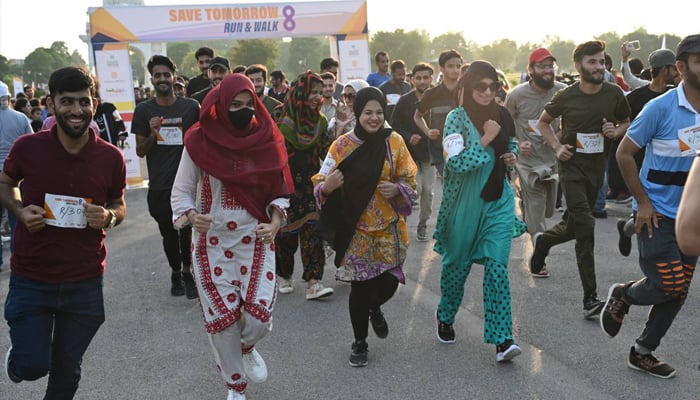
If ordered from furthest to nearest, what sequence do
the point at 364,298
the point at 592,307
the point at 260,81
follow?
the point at 260,81
the point at 592,307
the point at 364,298

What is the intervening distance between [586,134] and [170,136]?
11.9 ft

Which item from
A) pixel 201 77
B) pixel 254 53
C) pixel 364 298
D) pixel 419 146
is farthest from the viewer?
pixel 254 53

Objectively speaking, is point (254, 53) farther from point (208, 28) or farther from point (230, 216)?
point (230, 216)

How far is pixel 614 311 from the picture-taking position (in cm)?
442

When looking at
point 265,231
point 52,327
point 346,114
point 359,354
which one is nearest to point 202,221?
point 265,231

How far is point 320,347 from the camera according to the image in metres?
4.90

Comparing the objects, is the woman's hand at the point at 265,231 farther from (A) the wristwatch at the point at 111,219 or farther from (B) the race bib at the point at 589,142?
(B) the race bib at the point at 589,142

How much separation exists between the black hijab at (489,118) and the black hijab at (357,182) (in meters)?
0.60

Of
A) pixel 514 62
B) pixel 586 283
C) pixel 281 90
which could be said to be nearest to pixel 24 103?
pixel 281 90

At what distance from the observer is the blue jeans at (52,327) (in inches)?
126

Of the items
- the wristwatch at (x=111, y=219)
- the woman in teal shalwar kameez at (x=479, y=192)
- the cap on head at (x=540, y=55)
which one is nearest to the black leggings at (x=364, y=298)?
the woman in teal shalwar kameez at (x=479, y=192)

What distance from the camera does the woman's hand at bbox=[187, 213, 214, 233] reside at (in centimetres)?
366

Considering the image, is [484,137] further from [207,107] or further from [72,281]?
[72,281]

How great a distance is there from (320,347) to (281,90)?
19.5ft
